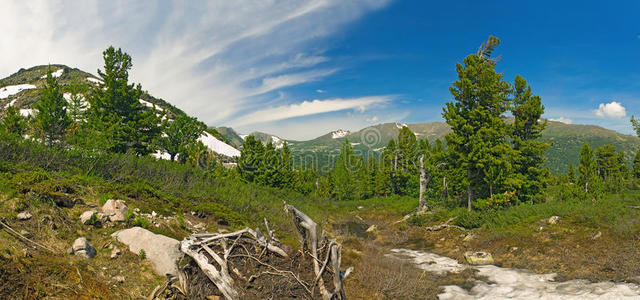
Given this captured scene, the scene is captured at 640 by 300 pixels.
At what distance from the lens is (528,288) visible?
8109mm

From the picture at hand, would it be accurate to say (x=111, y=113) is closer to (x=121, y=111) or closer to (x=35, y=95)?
(x=121, y=111)

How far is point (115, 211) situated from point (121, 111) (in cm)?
2128

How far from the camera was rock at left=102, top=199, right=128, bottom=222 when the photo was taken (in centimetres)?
767

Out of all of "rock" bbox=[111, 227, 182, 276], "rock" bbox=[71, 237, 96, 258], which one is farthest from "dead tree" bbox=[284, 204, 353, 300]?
"rock" bbox=[71, 237, 96, 258]

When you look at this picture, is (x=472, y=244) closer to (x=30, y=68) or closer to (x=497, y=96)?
(x=497, y=96)

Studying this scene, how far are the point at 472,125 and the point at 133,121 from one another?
88.7 feet

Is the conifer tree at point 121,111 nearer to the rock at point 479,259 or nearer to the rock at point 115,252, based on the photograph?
the rock at point 115,252

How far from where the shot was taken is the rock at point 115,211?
767 centimetres

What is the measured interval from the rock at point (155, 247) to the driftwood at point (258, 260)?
1.70 metres

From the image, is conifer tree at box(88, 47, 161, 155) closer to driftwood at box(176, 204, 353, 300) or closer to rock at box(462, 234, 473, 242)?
driftwood at box(176, 204, 353, 300)

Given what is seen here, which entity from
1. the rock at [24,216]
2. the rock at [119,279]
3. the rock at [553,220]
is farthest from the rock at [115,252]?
the rock at [553,220]

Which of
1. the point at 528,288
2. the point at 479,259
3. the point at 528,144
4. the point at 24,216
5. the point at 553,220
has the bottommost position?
the point at 479,259

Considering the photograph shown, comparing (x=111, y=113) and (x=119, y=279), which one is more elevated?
(x=111, y=113)

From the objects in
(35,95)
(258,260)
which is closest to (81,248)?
(258,260)
